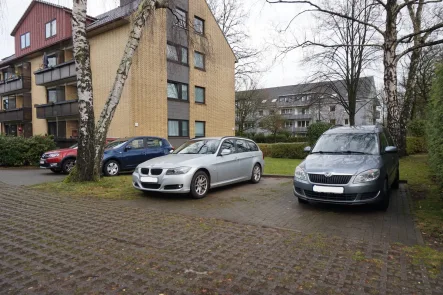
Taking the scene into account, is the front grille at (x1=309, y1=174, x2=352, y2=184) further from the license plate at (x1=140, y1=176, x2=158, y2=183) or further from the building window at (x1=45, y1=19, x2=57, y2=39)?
the building window at (x1=45, y1=19, x2=57, y2=39)

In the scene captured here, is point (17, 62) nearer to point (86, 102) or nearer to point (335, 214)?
point (86, 102)

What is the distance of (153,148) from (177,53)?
11984mm

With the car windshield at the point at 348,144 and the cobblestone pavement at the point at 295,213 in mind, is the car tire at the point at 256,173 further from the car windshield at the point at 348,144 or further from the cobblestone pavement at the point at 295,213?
the car windshield at the point at 348,144

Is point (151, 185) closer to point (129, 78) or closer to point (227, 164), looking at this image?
point (227, 164)

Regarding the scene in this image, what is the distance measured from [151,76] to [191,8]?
23.7ft

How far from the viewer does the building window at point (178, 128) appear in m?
23.0

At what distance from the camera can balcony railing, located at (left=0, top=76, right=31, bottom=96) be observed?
95.3 feet

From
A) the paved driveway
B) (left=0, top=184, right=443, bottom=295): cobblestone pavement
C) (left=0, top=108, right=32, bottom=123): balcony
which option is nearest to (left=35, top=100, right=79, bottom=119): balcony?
(left=0, top=108, right=32, bottom=123): balcony

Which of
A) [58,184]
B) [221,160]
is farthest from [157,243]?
[58,184]

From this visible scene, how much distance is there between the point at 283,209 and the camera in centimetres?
643

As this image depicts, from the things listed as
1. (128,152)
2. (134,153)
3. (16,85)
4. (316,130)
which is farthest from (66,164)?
(16,85)

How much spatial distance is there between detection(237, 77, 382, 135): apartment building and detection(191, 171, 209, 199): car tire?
1686 centimetres

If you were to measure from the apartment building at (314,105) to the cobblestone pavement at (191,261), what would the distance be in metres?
19.4

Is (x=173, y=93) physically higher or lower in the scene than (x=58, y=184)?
higher
